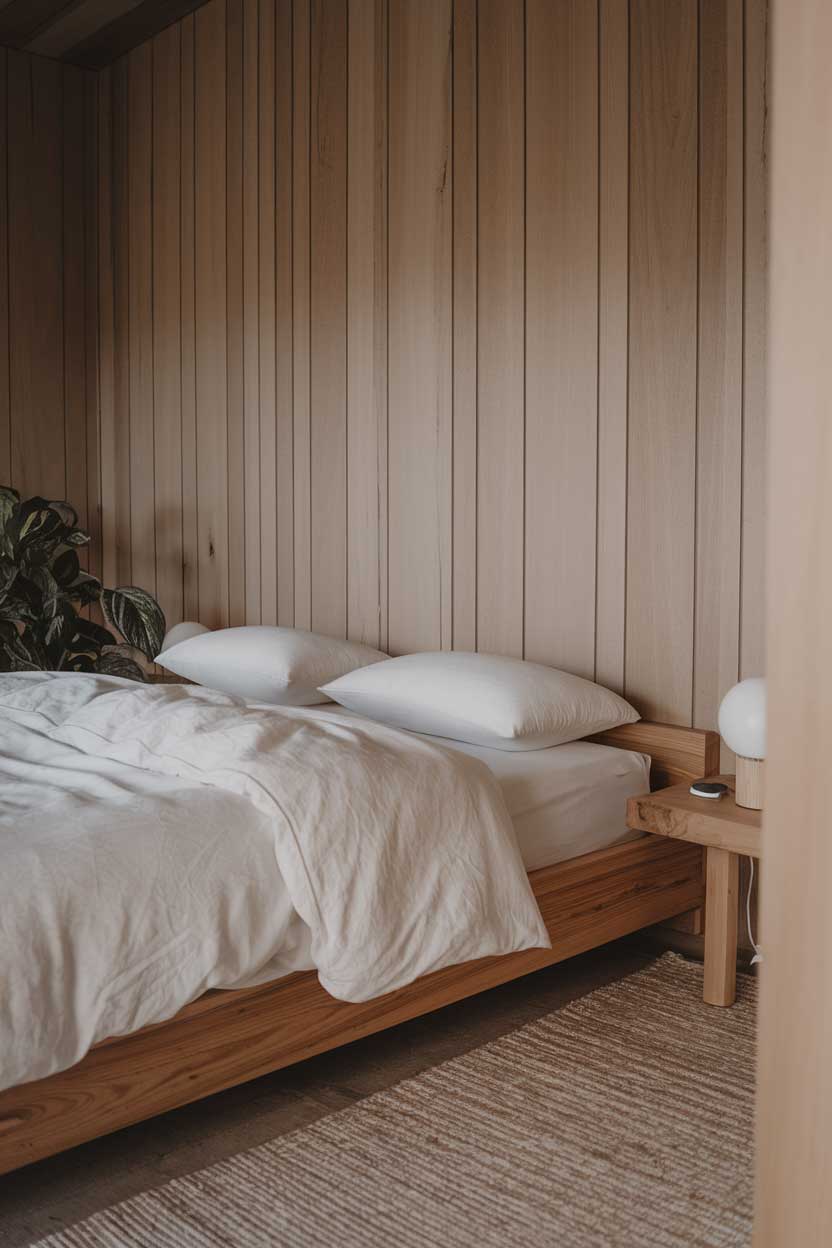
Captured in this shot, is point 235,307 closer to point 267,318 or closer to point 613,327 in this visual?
point 267,318

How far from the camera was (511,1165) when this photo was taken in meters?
1.60

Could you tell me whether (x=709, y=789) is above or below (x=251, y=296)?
below

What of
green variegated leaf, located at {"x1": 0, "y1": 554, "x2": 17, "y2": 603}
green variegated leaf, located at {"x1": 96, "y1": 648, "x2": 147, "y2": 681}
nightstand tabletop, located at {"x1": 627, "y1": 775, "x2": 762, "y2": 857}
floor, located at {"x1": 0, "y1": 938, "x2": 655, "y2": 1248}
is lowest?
floor, located at {"x1": 0, "y1": 938, "x2": 655, "y2": 1248}

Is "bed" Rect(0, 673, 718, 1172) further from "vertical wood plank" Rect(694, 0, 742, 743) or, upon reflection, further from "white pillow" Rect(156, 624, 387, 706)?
"white pillow" Rect(156, 624, 387, 706)

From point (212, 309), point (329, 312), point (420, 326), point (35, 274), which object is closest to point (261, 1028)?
point (420, 326)

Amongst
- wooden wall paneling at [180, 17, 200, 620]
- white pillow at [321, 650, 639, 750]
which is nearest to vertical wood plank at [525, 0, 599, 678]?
white pillow at [321, 650, 639, 750]

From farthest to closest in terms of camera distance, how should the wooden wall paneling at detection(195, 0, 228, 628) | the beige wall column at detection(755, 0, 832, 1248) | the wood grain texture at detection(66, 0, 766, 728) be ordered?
the wooden wall paneling at detection(195, 0, 228, 628) → the wood grain texture at detection(66, 0, 766, 728) → the beige wall column at detection(755, 0, 832, 1248)

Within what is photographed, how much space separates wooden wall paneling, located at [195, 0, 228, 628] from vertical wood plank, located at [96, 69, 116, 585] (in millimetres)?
609

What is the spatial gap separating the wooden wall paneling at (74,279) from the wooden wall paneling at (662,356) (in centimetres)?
259

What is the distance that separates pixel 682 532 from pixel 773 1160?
198 cm

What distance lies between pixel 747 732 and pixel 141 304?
302 centimetres

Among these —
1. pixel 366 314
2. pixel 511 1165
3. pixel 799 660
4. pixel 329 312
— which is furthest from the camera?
pixel 329 312

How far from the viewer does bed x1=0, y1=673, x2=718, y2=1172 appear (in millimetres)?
1491

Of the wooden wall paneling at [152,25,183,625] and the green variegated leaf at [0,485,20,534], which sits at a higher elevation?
the wooden wall paneling at [152,25,183,625]
